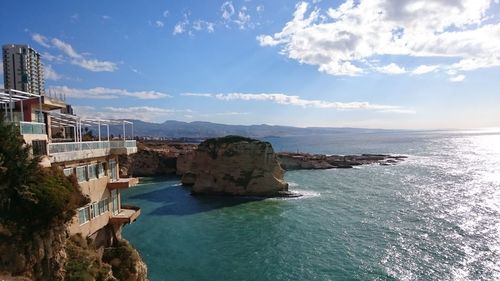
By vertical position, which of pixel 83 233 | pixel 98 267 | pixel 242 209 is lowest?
Result: pixel 242 209

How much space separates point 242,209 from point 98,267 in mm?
41565

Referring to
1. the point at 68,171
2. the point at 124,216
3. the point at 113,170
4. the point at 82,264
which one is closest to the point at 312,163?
the point at 113,170

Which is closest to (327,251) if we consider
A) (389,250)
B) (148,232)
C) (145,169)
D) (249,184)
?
(389,250)

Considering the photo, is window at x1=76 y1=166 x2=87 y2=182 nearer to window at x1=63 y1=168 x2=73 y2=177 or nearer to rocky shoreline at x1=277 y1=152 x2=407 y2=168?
window at x1=63 y1=168 x2=73 y2=177

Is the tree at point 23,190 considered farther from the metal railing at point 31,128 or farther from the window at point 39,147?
the window at point 39,147

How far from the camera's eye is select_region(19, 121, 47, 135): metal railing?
1608 centimetres

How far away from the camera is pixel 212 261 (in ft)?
118

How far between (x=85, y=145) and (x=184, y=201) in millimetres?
46050

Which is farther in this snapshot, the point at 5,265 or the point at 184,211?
the point at 184,211

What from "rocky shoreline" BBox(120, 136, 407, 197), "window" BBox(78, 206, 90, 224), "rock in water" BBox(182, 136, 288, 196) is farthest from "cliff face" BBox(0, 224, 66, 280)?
"rock in water" BBox(182, 136, 288, 196)

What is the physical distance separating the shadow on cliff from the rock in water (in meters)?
2.80

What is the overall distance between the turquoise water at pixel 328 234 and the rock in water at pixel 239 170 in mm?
4091

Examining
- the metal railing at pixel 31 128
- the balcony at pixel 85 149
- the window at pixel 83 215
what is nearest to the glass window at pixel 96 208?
the window at pixel 83 215

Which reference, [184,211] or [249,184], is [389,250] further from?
[249,184]
